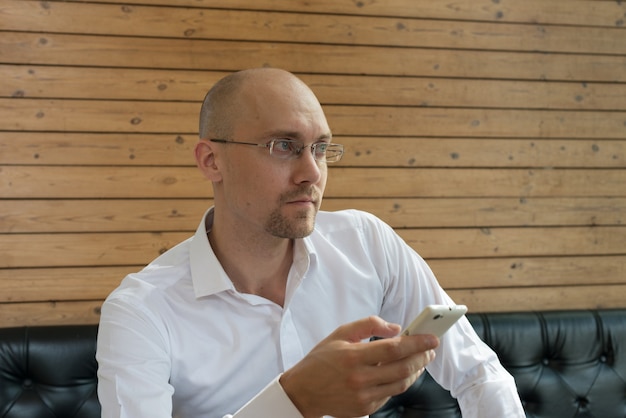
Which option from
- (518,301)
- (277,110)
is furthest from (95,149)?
(518,301)

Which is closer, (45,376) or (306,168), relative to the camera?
(306,168)

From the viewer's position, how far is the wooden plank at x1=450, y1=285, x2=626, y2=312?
2.58 meters

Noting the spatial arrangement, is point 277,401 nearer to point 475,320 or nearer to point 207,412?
point 207,412

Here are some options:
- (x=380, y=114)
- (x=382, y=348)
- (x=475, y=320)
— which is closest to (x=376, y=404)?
(x=382, y=348)

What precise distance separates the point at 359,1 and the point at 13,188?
4.39 ft

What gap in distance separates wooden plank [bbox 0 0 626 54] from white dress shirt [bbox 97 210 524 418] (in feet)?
3.12

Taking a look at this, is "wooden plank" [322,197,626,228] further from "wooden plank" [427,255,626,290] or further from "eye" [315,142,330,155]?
"eye" [315,142,330,155]

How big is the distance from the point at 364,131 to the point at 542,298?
0.94 meters

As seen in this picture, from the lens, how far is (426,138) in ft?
8.33

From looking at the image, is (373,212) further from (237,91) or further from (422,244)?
(237,91)

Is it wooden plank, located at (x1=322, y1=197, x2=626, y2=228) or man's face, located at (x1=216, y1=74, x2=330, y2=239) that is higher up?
man's face, located at (x1=216, y1=74, x2=330, y2=239)

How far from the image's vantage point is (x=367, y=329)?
42.6 inches

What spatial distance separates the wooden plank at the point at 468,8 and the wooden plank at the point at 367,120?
0.34m

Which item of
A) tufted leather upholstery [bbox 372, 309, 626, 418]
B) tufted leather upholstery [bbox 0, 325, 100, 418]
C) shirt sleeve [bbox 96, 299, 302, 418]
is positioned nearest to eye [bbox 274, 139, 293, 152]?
shirt sleeve [bbox 96, 299, 302, 418]
